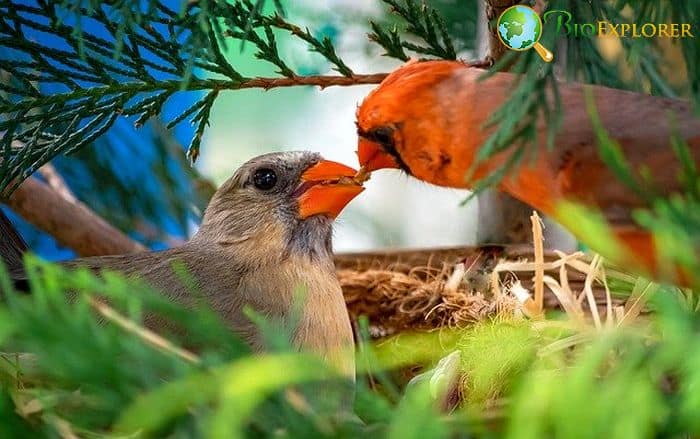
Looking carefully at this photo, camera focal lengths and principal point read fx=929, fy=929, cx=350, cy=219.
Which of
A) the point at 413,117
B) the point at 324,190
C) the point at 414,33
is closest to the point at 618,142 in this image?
the point at 413,117

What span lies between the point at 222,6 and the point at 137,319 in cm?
57

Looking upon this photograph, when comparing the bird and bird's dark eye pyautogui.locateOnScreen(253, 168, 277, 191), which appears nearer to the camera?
the bird

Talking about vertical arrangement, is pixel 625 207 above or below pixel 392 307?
above

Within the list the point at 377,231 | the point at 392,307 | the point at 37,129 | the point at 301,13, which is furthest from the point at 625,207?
the point at 377,231

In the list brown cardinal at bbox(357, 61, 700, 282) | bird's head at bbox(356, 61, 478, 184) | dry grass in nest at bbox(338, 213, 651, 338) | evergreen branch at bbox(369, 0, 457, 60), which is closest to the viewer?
brown cardinal at bbox(357, 61, 700, 282)

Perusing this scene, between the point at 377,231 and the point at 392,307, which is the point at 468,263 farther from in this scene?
the point at 377,231

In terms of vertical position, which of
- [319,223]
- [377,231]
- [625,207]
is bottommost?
[377,231]

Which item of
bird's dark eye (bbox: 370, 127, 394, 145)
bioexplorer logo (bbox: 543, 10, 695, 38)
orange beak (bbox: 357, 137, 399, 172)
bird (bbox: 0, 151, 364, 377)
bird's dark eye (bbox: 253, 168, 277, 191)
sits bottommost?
bird (bbox: 0, 151, 364, 377)

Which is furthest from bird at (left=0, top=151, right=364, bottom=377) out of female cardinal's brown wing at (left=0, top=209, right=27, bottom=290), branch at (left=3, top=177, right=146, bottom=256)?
branch at (left=3, top=177, right=146, bottom=256)

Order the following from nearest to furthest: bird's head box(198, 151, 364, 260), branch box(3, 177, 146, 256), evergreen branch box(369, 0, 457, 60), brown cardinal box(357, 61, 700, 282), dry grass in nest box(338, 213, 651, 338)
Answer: brown cardinal box(357, 61, 700, 282), evergreen branch box(369, 0, 457, 60), dry grass in nest box(338, 213, 651, 338), bird's head box(198, 151, 364, 260), branch box(3, 177, 146, 256)

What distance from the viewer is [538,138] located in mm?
769

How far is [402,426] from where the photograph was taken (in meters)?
0.42

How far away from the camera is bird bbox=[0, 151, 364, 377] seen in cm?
121

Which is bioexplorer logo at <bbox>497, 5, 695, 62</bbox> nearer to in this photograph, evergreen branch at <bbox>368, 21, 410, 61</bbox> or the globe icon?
the globe icon
